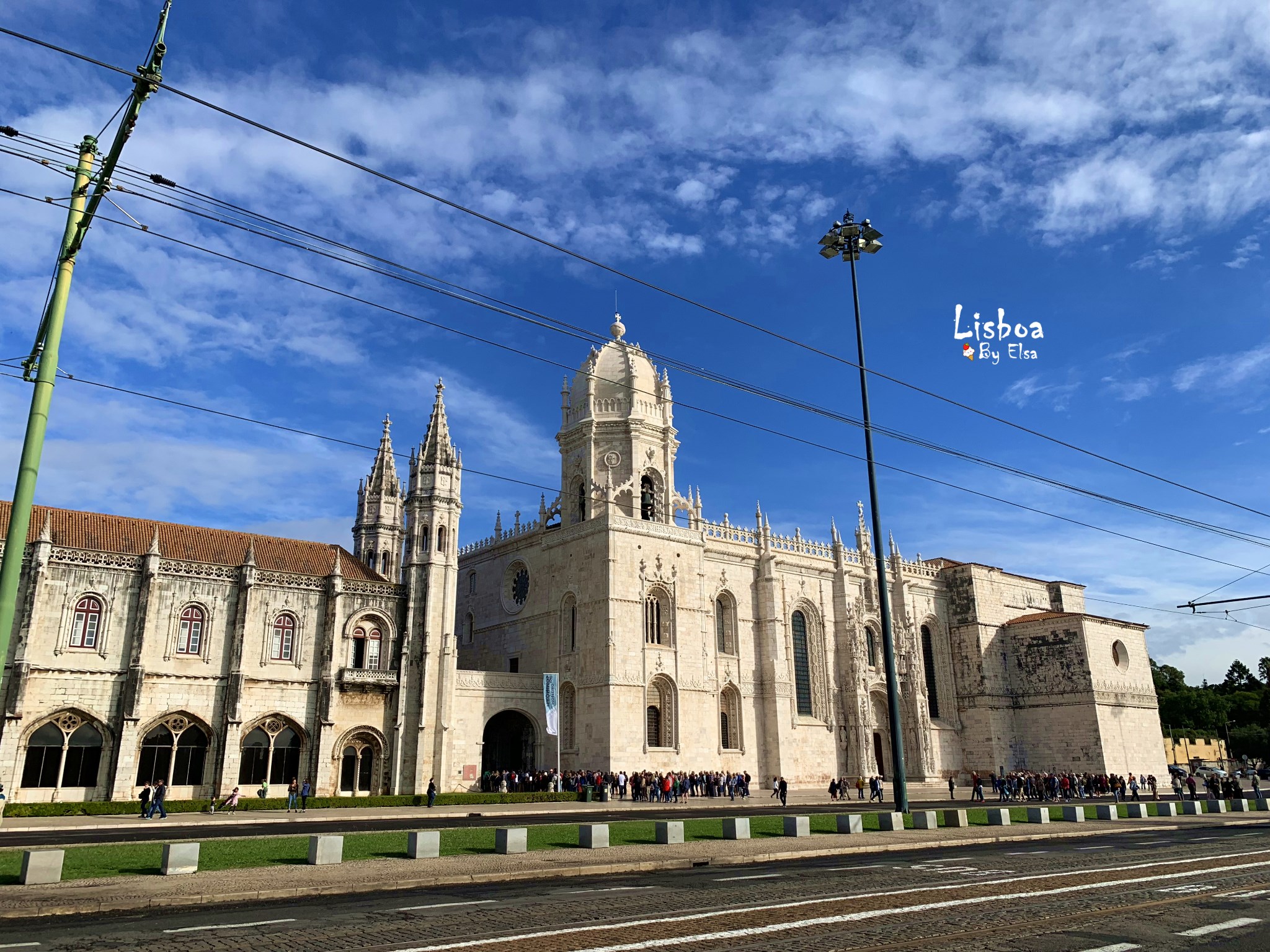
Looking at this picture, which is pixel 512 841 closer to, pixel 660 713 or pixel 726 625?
pixel 660 713

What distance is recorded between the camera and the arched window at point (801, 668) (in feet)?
175

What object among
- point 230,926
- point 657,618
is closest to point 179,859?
point 230,926

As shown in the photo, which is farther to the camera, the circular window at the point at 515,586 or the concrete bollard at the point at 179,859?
the circular window at the point at 515,586

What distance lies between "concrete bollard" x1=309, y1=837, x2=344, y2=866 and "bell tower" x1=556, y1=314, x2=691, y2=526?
106 ft

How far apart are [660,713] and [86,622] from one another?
26.1 meters

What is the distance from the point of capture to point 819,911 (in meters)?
11.1

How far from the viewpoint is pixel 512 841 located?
18.4 metres

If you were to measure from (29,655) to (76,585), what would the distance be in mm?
3042

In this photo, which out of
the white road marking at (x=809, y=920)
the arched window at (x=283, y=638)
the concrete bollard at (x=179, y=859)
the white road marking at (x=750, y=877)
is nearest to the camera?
the white road marking at (x=809, y=920)

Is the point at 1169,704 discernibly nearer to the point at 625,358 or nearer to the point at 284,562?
the point at 625,358

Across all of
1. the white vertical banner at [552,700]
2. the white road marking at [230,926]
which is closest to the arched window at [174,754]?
the white vertical banner at [552,700]

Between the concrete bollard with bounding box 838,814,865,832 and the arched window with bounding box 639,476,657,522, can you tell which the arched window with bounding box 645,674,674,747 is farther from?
the concrete bollard with bounding box 838,814,865,832

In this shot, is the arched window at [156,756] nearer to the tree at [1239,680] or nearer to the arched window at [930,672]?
the arched window at [930,672]

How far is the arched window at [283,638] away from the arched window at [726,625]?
873 inches
